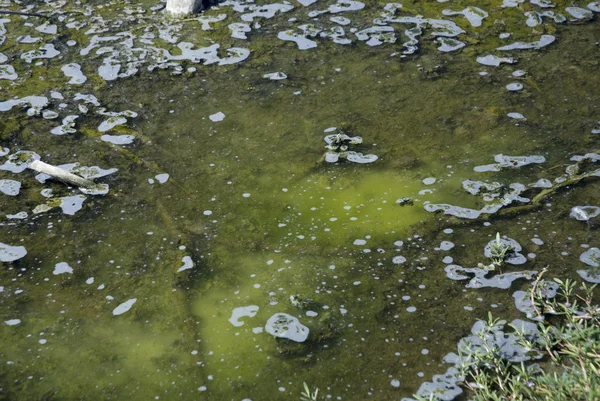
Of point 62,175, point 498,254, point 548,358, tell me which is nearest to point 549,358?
point 548,358

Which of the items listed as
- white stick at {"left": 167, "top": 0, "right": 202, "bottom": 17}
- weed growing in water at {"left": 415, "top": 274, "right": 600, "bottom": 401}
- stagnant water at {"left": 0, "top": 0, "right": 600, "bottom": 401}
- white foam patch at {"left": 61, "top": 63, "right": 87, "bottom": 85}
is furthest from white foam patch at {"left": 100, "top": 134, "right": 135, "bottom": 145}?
weed growing in water at {"left": 415, "top": 274, "right": 600, "bottom": 401}

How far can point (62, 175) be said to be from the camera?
370 cm

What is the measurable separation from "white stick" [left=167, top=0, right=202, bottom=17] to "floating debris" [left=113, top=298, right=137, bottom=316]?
3.63 metres

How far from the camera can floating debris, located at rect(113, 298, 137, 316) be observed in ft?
9.66

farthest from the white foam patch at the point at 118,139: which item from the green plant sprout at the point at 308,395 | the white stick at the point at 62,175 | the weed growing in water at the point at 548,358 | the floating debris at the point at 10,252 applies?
the weed growing in water at the point at 548,358

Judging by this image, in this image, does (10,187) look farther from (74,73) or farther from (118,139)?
(74,73)

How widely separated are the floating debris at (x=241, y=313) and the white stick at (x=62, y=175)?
4.56ft

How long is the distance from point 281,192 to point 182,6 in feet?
9.71

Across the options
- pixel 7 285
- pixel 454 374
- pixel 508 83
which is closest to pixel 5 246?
pixel 7 285

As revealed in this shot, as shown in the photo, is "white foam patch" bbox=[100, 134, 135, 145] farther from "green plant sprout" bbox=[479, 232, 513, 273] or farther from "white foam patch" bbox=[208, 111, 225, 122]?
"green plant sprout" bbox=[479, 232, 513, 273]

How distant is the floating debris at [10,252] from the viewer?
3250 millimetres

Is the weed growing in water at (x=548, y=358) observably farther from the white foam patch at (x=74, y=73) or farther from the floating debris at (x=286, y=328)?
the white foam patch at (x=74, y=73)

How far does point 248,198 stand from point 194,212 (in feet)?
1.06

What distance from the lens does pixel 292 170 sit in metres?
3.86
